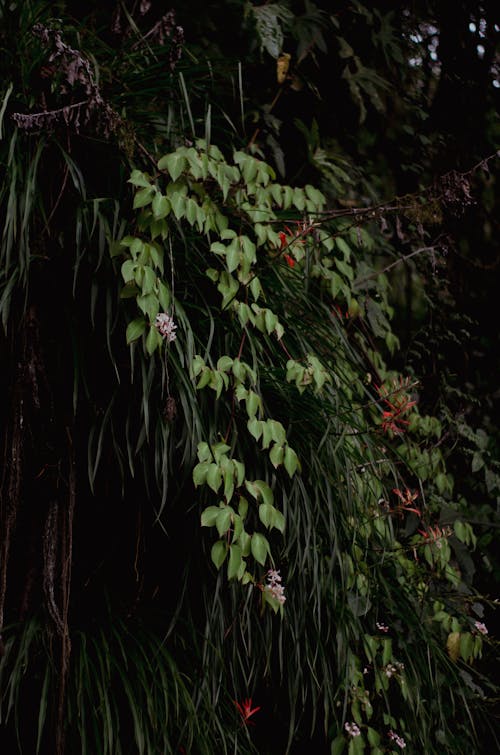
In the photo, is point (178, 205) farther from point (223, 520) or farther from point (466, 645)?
point (466, 645)

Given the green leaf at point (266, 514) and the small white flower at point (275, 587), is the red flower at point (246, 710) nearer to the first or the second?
the small white flower at point (275, 587)

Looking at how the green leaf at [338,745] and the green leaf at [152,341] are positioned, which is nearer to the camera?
the green leaf at [152,341]

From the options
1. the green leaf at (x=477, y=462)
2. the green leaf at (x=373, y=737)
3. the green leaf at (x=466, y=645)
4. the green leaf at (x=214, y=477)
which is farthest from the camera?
the green leaf at (x=477, y=462)

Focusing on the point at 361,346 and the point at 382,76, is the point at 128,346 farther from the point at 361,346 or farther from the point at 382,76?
the point at 382,76

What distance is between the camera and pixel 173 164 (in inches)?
63.7

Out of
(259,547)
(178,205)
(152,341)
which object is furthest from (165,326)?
(259,547)

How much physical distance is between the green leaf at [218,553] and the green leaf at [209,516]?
0.16ft

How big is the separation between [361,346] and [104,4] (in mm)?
1372

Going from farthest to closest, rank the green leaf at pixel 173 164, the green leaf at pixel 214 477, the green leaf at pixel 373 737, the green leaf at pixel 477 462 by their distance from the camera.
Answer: the green leaf at pixel 477 462
the green leaf at pixel 373 737
the green leaf at pixel 173 164
the green leaf at pixel 214 477

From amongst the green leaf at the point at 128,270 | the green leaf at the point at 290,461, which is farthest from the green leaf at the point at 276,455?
the green leaf at the point at 128,270

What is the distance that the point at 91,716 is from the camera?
1568 mm

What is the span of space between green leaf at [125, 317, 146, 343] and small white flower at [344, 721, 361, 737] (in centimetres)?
105

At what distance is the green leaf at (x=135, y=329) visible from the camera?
153 cm

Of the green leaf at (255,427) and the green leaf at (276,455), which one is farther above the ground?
the green leaf at (255,427)
